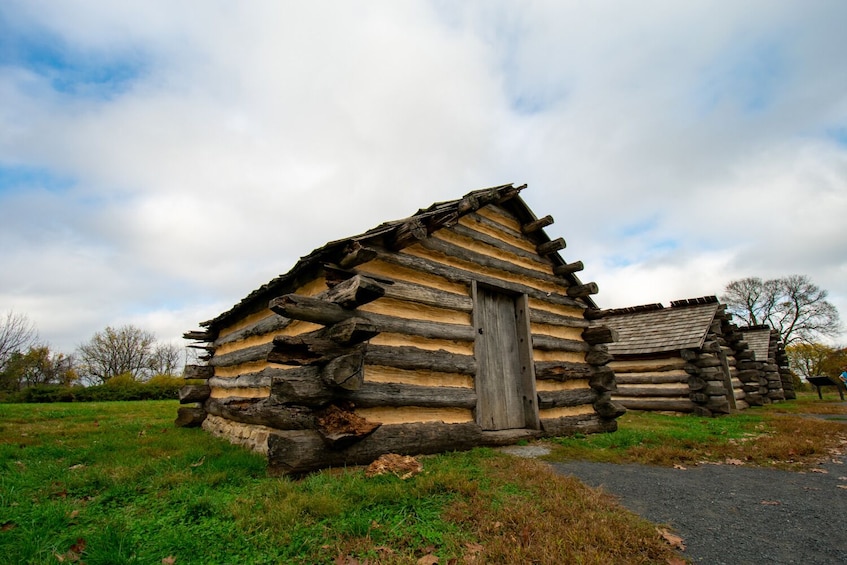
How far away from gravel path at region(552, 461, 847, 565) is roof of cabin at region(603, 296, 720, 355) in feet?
27.2

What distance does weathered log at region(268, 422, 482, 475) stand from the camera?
4.54 m

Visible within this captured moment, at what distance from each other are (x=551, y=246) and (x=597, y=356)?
289cm

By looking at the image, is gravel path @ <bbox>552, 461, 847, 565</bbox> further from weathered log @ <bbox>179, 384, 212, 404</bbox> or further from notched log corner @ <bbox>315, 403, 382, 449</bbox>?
weathered log @ <bbox>179, 384, 212, 404</bbox>

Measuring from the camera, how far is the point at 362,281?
479 cm

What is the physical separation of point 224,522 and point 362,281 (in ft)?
8.83

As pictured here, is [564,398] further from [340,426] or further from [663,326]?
[663,326]

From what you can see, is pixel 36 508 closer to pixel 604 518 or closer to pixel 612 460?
pixel 604 518

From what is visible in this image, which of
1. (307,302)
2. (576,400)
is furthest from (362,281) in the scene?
(576,400)

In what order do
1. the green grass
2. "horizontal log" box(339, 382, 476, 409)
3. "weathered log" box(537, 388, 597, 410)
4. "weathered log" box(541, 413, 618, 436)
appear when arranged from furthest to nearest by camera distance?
"weathered log" box(537, 388, 597, 410) → "weathered log" box(541, 413, 618, 436) → "horizontal log" box(339, 382, 476, 409) → the green grass

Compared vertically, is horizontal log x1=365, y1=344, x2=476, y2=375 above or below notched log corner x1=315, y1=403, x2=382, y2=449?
above

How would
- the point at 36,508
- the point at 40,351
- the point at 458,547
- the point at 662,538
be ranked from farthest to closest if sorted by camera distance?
the point at 40,351, the point at 36,508, the point at 662,538, the point at 458,547

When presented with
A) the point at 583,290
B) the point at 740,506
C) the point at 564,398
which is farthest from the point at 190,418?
the point at 740,506

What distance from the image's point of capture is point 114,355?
41094mm

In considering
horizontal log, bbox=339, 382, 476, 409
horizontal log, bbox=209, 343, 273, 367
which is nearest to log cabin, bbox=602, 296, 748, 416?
horizontal log, bbox=339, 382, 476, 409
